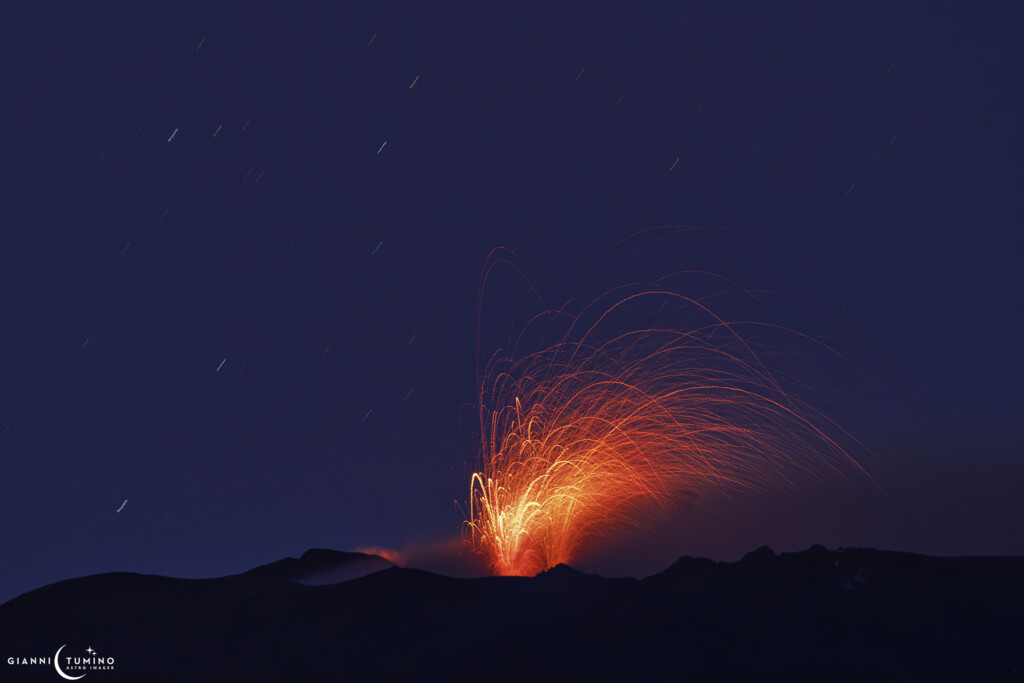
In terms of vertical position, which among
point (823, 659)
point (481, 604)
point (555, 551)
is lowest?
point (823, 659)

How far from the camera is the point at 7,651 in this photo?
83.5 ft

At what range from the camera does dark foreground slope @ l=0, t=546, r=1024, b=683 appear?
64.0 feet

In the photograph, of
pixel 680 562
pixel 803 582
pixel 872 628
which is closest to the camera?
pixel 872 628

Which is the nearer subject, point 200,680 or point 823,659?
point 823,659

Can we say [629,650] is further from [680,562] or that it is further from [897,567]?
[897,567]

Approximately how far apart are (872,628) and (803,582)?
8.96 ft

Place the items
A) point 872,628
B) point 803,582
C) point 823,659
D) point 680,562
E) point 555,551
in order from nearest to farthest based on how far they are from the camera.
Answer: point 823,659 → point 872,628 → point 803,582 → point 680,562 → point 555,551

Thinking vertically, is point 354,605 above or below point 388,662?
above

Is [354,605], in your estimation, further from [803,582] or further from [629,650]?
[803,582]

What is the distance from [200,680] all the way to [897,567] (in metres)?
21.9

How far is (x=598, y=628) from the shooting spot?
21344mm

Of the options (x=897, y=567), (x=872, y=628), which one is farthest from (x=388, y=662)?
(x=897, y=567)

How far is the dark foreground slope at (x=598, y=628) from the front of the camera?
19500 millimetres

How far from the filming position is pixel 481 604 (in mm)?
23844
